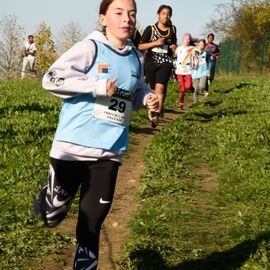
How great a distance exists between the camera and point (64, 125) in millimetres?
3756

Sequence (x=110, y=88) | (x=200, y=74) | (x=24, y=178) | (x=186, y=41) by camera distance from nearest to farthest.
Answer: (x=110, y=88) → (x=24, y=178) → (x=186, y=41) → (x=200, y=74)

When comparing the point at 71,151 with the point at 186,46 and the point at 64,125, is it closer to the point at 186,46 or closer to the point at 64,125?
the point at 64,125

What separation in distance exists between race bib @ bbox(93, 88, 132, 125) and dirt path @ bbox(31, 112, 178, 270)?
4.32ft

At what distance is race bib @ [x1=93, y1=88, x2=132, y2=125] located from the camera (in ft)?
12.1

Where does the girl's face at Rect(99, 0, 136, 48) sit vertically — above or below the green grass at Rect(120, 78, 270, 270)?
above

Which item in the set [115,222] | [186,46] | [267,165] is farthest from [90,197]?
[186,46]

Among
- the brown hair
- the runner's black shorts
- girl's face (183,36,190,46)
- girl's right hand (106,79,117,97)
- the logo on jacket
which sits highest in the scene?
the brown hair

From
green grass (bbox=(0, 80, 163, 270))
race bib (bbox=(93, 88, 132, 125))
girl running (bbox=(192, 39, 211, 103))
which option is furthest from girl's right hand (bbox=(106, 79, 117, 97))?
girl running (bbox=(192, 39, 211, 103))

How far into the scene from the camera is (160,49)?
34.3 ft

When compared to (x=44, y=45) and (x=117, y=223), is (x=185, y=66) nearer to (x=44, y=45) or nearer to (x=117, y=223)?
(x=117, y=223)

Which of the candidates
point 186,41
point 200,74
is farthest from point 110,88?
point 200,74

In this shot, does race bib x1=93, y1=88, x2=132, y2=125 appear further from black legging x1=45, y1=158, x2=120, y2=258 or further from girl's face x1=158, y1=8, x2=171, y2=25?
girl's face x1=158, y1=8, x2=171, y2=25

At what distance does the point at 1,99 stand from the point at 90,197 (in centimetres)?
972

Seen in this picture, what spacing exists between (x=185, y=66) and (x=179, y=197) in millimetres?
9296
